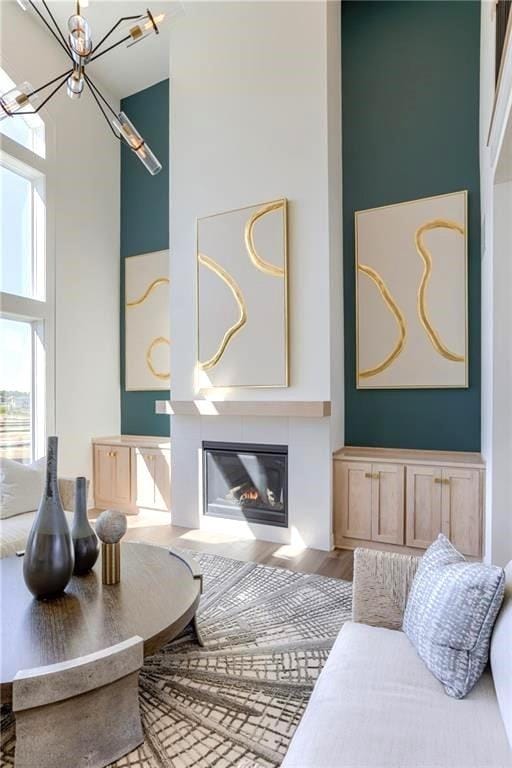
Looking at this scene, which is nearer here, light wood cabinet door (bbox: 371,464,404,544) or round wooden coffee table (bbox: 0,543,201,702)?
round wooden coffee table (bbox: 0,543,201,702)

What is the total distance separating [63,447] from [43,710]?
3.51m

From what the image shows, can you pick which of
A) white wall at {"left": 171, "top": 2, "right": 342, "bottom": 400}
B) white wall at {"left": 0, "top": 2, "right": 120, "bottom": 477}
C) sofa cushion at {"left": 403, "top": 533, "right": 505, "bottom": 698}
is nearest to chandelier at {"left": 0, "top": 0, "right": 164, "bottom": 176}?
white wall at {"left": 171, "top": 2, "right": 342, "bottom": 400}

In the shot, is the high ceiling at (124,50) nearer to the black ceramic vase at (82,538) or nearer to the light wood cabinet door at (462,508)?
the black ceramic vase at (82,538)

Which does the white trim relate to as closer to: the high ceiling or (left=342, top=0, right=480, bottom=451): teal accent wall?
(left=342, top=0, right=480, bottom=451): teal accent wall

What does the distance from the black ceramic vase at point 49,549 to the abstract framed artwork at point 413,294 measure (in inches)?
113

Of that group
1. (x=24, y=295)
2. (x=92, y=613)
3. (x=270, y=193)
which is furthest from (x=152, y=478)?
(x=270, y=193)

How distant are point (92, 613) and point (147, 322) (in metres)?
3.88

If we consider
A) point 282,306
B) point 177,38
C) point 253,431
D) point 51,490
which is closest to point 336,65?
point 177,38

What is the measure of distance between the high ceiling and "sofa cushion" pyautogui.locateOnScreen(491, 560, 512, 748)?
4939 mm

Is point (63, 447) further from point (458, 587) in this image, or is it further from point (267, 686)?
point (458, 587)

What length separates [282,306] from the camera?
3.62 metres

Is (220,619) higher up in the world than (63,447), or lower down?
lower down

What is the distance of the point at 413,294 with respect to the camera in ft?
12.1

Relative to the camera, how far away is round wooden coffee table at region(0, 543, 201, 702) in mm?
1403
